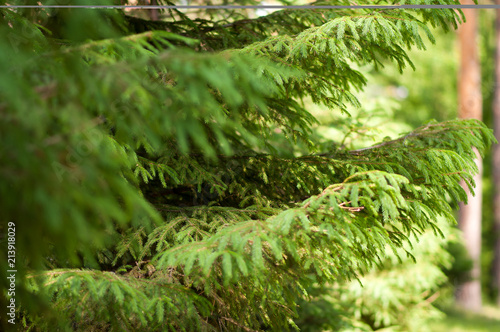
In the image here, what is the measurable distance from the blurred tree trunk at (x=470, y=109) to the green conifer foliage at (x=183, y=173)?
8.66m

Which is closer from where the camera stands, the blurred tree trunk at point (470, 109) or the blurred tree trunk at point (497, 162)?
the blurred tree trunk at point (470, 109)

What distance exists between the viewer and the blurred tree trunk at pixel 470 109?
1114 cm

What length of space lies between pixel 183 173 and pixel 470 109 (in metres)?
10.1

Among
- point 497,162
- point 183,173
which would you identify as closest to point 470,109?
point 497,162

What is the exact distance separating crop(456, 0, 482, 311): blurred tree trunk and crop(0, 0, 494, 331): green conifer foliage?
866 centimetres

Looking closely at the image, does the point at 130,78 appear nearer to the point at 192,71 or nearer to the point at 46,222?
the point at 192,71

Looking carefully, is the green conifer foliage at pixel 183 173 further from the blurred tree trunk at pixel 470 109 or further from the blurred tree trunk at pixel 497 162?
the blurred tree trunk at pixel 497 162

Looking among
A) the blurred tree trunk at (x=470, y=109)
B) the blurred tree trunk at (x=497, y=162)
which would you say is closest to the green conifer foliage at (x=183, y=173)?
the blurred tree trunk at (x=470, y=109)
